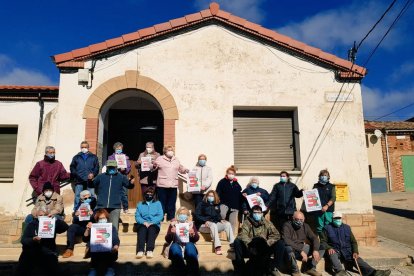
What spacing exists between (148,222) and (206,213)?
1.28m

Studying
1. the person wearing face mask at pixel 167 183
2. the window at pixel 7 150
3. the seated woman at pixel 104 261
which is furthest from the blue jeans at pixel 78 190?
the window at pixel 7 150

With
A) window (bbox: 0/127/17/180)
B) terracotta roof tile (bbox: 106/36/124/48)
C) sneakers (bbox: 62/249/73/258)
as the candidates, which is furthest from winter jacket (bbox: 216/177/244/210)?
window (bbox: 0/127/17/180)

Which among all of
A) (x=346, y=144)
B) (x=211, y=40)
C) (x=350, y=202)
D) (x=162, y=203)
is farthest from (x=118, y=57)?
(x=350, y=202)

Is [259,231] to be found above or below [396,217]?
above

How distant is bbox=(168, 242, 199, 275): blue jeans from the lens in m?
5.74

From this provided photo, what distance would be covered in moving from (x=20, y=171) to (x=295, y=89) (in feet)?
28.4

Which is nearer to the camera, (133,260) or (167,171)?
(133,260)

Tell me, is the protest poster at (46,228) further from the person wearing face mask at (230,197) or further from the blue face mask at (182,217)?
the person wearing face mask at (230,197)

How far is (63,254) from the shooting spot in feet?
20.9

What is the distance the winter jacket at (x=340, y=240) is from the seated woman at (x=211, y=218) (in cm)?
194

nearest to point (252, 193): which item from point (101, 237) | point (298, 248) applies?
point (298, 248)

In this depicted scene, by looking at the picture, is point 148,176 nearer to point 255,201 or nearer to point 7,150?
point 255,201

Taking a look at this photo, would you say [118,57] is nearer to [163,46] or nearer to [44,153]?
[163,46]

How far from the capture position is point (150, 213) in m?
6.76
